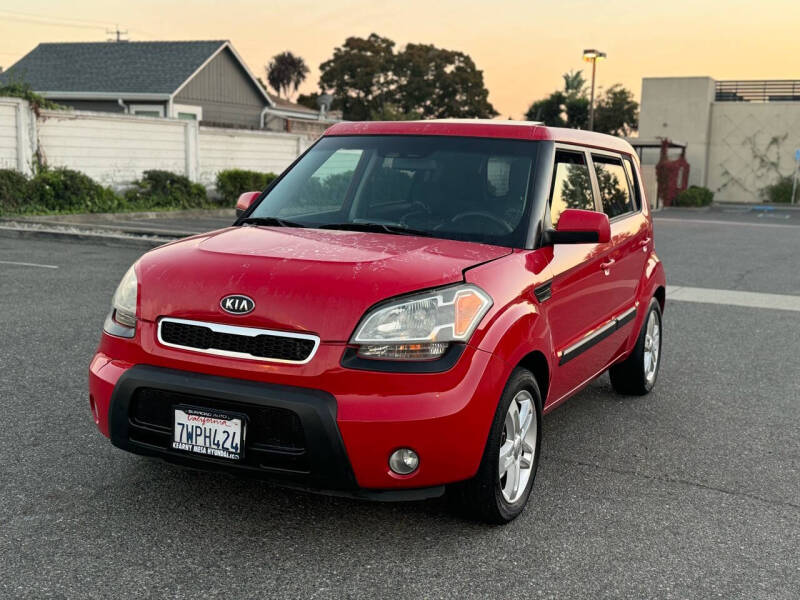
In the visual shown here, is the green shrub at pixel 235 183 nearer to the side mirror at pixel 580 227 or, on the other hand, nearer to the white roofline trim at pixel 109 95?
the white roofline trim at pixel 109 95

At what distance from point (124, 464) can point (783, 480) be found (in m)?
3.32

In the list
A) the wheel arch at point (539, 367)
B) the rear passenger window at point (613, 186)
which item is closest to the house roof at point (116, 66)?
the rear passenger window at point (613, 186)

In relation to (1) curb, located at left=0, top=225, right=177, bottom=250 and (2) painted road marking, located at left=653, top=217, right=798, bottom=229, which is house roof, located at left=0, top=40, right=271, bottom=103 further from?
(1) curb, located at left=0, top=225, right=177, bottom=250

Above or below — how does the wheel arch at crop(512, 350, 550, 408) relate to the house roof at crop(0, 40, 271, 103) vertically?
below

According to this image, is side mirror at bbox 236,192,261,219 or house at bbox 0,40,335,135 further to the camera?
house at bbox 0,40,335,135

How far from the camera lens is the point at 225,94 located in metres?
39.0

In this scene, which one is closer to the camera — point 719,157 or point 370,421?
point 370,421

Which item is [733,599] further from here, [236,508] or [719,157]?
[719,157]

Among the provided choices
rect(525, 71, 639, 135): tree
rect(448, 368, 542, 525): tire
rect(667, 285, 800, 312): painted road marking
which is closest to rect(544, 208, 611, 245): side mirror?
rect(448, 368, 542, 525): tire

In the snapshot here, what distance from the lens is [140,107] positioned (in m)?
35.8

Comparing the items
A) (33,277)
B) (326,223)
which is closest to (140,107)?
(33,277)

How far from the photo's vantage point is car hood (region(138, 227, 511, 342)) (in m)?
3.44

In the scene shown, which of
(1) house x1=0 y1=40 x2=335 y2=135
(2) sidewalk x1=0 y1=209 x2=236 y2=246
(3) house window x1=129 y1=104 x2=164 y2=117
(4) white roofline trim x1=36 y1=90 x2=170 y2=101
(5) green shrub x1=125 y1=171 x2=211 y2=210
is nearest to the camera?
(2) sidewalk x1=0 y1=209 x2=236 y2=246

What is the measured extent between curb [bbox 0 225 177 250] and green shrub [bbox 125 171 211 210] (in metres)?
5.50
